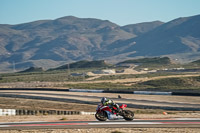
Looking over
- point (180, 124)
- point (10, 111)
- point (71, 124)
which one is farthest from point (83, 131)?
point (10, 111)

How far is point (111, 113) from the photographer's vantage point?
79.5 ft

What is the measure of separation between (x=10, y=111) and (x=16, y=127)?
50.9 ft

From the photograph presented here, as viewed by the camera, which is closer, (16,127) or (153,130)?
(153,130)

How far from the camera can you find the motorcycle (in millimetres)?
24156

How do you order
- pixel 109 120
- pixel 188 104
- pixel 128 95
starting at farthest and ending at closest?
pixel 128 95
pixel 188 104
pixel 109 120

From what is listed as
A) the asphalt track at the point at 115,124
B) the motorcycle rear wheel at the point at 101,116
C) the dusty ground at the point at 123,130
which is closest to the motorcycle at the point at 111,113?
the motorcycle rear wheel at the point at 101,116

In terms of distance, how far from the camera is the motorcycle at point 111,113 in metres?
24.2

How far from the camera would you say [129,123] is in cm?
2342

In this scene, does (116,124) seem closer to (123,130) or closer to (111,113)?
(111,113)

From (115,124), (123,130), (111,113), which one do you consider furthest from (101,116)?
(123,130)

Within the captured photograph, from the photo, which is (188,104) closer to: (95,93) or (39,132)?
(95,93)

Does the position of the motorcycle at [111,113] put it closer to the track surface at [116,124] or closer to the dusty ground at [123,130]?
the track surface at [116,124]

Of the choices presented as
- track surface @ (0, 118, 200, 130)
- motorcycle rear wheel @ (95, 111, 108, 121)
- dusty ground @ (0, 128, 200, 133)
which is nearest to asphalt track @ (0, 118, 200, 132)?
track surface @ (0, 118, 200, 130)

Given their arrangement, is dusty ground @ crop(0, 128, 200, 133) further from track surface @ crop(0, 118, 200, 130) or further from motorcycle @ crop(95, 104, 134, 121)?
motorcycle @ crop(95, 104, 134, 121)
